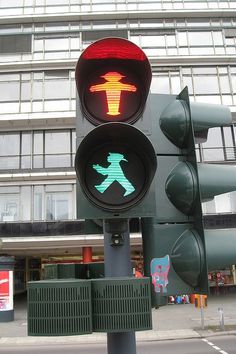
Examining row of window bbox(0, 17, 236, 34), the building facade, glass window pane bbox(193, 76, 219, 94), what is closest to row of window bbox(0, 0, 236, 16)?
the building facade

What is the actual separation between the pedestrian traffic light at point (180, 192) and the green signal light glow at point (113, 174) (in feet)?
1.49

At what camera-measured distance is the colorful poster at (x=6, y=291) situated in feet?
75.0

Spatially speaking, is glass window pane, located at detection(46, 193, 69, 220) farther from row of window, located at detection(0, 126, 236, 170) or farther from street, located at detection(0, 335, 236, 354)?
street, located at detection(0, 335, 236, 354)

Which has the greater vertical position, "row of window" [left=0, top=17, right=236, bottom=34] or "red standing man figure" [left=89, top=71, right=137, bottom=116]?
"row of window" [left=0, top=17, right=236, bottom=34]

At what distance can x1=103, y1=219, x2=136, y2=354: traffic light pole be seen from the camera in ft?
8.29

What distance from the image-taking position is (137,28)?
30406 millimetres

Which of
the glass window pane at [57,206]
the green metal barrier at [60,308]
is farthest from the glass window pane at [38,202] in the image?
the green metal barrier at [60,308]

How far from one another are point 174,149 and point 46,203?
25.8 m

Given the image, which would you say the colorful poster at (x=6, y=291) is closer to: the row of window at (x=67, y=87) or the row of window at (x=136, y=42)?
the row of window at (x=67, y=87)

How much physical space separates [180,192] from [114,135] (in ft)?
2.04

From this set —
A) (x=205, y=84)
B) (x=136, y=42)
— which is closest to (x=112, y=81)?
(x=205, y=84)

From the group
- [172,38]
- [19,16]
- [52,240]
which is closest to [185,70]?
[172,38]

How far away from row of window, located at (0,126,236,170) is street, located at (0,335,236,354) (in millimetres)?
14702

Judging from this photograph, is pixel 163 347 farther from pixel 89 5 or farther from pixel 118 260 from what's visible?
pixel 89 5
